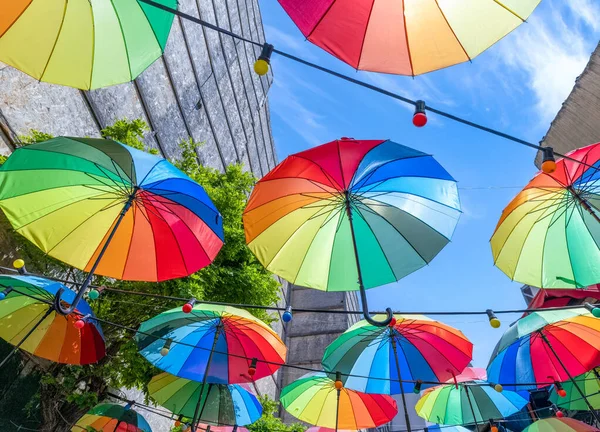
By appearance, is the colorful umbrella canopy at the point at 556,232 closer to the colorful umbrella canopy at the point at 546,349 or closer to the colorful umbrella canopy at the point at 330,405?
the colorful umbrella canopy at the point at 546,349

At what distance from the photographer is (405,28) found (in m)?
2.63

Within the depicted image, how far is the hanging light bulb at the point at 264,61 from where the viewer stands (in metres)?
2.33

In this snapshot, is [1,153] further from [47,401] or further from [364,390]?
[364,390]

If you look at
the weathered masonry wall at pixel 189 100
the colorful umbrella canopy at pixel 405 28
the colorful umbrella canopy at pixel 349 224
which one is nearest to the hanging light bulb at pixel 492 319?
the colorful umbrella canopy at pixel 349 224

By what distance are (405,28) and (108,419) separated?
5.09 meters

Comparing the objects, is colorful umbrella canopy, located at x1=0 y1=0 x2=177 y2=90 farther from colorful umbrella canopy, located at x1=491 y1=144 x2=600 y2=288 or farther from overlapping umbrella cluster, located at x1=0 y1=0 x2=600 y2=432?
colorful umbrella canopy, located at x1=491 y1=144 x2=600 y2=288

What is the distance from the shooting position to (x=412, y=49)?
2.63 m

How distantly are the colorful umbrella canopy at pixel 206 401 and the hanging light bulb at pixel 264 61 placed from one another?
4325mm

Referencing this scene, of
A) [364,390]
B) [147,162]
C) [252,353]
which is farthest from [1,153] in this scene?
[364,390]

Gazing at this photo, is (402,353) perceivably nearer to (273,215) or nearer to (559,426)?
(559,426)

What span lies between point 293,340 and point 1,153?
592 inches

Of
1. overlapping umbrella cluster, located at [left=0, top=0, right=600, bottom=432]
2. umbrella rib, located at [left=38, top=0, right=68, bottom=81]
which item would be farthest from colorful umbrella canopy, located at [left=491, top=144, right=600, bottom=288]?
umbrella rib, located at [left=38, top=0, right=68, bottom=81]

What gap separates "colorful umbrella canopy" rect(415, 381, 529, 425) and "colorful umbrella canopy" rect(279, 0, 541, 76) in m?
5.75

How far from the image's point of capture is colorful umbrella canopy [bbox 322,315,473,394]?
219 inches
